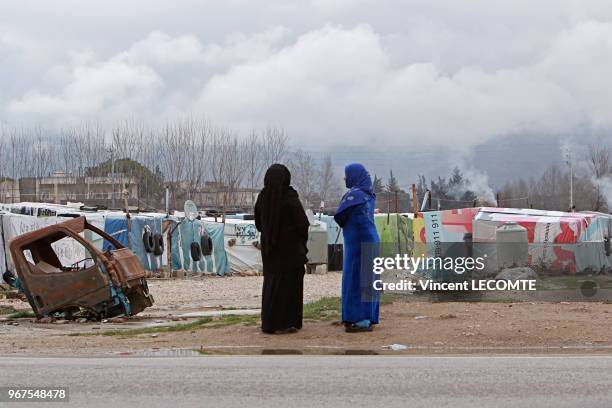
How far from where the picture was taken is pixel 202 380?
778 cm

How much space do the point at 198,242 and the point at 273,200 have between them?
22.1 meters

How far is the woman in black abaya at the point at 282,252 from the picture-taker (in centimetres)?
1168

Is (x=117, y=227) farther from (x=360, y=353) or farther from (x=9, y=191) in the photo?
(x=9, y=191)

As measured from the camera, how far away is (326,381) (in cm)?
770

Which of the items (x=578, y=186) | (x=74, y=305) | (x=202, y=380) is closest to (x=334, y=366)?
(x=202, y=380)

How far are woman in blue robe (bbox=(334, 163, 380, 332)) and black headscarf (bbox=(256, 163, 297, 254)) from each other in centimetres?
80

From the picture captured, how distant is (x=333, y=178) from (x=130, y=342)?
66.9 metres

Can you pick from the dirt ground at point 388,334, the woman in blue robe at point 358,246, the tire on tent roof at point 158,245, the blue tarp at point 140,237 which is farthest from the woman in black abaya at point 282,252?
the tire on tent roof at point 158,245

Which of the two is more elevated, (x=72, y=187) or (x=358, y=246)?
(x=72, y=187)

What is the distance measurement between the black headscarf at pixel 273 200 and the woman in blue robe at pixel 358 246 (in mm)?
798

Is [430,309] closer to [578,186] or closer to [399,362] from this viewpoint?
[399,362]

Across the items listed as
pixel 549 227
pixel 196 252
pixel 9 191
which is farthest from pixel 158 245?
pixel 9 191

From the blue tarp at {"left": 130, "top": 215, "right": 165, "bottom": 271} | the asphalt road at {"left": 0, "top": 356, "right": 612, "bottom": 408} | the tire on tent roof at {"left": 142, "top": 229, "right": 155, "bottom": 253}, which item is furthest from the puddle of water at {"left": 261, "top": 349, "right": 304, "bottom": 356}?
the tire on tent roof at {"left": 142, "top": 229, "right": 155, "bottom": 253}

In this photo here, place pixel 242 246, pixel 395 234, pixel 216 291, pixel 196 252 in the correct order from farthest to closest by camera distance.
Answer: pixel 242 246, pixel 196 252, pixel 395 234, pixel 216 291
